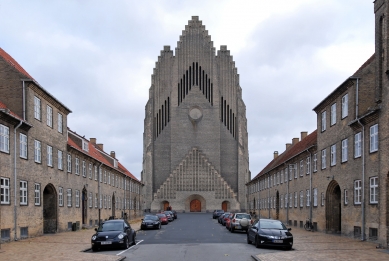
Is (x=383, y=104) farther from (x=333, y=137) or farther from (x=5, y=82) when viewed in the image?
(x=5, y=82)

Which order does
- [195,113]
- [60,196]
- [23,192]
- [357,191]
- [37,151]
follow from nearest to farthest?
[357,191]
[23,192]
[37,151]
[60,196]
[195,113]

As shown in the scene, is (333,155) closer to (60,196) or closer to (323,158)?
(323,158)

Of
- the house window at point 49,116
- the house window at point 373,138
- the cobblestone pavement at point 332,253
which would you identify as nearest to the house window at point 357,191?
the house window at point 373,138

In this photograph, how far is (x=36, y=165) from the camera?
31562mm

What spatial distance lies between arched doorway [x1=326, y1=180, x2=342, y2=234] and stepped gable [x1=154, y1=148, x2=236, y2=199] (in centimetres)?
6155

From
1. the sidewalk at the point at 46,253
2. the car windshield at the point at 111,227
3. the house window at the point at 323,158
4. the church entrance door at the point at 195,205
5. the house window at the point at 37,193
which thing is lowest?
the church entrance door at the point at 195,205

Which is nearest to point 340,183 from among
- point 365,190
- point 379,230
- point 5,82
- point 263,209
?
point 365,190

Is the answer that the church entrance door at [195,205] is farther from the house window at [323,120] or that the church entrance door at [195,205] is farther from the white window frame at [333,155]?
the white window frame at [333,155]

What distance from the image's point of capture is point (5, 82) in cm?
2969

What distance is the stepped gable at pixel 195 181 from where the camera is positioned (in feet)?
316

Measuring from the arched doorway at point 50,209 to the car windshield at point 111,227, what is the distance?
11.9 meters

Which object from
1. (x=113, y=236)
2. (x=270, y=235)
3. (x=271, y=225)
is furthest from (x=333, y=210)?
(x=113, y=236)

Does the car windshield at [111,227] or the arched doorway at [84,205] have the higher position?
the car windshield at [111,227]

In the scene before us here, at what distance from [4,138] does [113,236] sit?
323 inches
